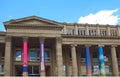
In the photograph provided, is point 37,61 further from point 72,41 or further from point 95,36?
point 95,36

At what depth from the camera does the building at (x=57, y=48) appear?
6041 centimetres

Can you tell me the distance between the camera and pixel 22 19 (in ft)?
199

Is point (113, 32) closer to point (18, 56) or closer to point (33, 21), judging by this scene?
point (33, 21)

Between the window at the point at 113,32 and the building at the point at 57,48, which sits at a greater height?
the window at the point at 113,32

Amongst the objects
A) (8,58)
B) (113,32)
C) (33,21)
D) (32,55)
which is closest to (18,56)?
(32,55)

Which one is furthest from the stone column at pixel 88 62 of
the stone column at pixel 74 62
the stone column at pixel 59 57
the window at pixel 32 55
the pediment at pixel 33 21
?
the window at pixel 32 55

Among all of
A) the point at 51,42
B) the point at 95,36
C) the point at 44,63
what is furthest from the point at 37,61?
the point at 95,36

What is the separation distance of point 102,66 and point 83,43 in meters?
7.40

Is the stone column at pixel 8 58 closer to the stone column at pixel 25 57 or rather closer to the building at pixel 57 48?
the building at pixel 57 48

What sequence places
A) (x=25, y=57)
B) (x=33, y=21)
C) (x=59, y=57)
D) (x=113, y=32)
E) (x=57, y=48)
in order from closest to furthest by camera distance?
1. (x=25, y=57)
2. (x=59, y=57)
3. (x=33, y=21)
4. (x=57, y=48)
5. (x=113, y=32)

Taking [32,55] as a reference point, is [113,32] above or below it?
above

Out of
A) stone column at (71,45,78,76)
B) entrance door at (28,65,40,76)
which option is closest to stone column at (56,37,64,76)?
stone column at (71,45,78,76)

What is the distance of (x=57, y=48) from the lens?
61.7 metres

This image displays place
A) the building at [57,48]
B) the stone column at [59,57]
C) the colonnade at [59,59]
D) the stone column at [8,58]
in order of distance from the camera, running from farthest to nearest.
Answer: the building at [57,48]
the stone column at [59,57]
the colonnade at [59,59]
the stone column at [8,58]
